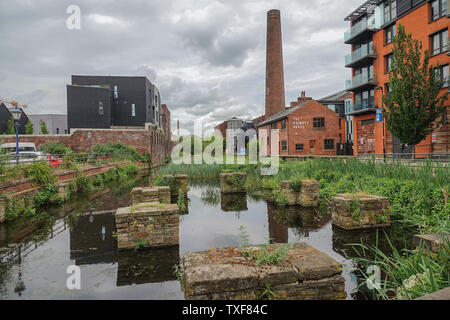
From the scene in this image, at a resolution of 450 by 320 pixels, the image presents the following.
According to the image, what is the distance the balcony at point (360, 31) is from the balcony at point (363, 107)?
5.80 metres

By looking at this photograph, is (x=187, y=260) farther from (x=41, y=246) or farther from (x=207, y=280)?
(x=41, y=246)

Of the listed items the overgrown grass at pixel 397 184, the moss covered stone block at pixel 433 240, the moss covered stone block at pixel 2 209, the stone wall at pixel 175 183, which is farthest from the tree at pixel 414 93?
the moss covered stone block at pixel 2 209

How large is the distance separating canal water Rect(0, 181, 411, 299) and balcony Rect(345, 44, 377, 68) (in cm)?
2130

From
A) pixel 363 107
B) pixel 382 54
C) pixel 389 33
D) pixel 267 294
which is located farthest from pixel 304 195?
pixel 389 33

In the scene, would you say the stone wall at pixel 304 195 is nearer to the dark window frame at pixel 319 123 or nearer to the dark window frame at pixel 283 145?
the dark window frame at pixel 283 145

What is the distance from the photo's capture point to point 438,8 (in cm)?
1798

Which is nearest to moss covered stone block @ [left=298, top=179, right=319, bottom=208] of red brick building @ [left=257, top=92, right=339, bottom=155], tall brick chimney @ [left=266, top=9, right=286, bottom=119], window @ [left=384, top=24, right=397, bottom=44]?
window @ [left=384, top=24, right=397, bottom=44]

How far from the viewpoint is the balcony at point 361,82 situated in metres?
24.0

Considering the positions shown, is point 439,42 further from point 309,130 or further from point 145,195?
point 145,195

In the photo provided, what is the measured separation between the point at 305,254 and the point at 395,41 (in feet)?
63.2

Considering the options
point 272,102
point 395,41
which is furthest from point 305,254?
point 272,102

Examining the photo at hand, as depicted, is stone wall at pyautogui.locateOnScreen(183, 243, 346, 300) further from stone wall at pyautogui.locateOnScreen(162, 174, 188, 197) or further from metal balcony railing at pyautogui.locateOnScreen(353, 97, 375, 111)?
metal balcony railing at pyautogui.locateOnScreen(353, 97, 375, 111)

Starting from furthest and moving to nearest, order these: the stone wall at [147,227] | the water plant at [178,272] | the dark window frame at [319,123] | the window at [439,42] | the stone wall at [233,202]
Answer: the dark window frame at [319,123]
the window at [439,42]
the stone wall at [233,202]
the stone wall at [147,227]
the water plant at [178,272]

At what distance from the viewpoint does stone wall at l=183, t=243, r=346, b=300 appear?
2414 millimetres
